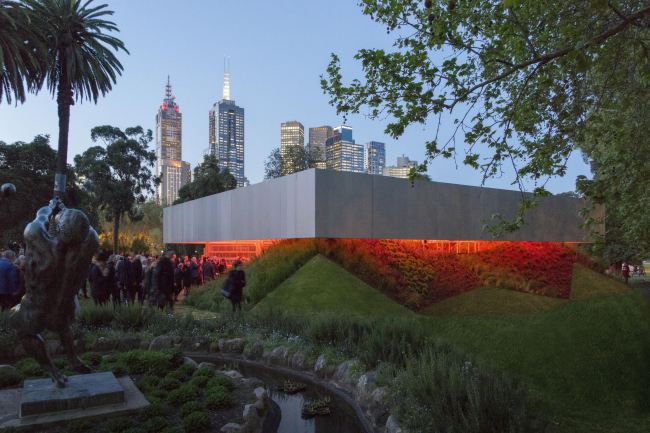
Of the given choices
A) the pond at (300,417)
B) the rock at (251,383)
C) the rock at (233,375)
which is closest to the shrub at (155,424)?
the pond at (300,417)

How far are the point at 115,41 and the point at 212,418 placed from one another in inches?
755

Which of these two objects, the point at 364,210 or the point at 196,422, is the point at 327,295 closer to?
the point at 364,210

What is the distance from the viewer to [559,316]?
12.9 meters

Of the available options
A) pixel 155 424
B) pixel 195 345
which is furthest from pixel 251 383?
pixel 195 345

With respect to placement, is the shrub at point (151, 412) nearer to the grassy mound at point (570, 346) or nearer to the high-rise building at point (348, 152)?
the grassy mound at point (570, 346)

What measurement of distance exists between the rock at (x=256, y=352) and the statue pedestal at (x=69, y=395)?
3.35 m

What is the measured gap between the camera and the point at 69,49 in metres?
17.6

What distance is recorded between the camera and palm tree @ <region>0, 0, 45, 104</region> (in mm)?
15320

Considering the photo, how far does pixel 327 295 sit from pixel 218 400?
8.02 m

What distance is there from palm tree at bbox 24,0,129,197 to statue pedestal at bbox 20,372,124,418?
1356cm

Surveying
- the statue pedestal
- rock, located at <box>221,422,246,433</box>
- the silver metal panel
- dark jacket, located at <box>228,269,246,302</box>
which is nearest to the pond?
rock, located at <box>221,422,246,433</box>

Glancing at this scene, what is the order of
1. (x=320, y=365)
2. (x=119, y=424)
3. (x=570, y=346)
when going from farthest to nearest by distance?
(x=570, y=346)
(x=320, y=365)
(x=119, y=424)

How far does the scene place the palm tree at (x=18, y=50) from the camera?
15.3 m

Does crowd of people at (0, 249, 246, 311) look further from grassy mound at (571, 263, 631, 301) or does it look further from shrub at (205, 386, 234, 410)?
grassy mound at (571, 263, 631, 301)
